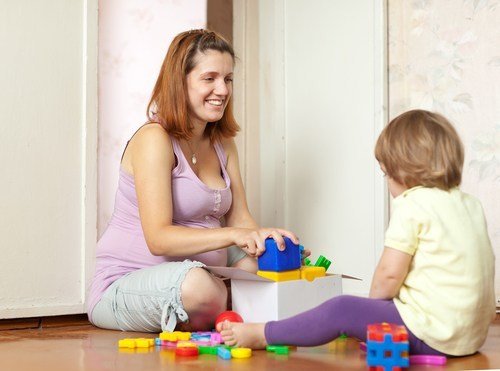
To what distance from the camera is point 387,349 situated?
4.24 feet

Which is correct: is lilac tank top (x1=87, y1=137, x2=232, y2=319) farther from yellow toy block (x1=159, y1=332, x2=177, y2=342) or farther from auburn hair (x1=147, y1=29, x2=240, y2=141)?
yellow toy block (x1=159, y1=332, x2=177, y2=342)

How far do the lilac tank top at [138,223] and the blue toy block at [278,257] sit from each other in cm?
30

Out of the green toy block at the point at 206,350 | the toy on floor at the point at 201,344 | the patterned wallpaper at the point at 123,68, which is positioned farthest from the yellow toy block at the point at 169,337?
the patterned wallpaper at the point at 123,68

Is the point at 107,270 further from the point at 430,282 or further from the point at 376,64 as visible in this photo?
the point at 376,64

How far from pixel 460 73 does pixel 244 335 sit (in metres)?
1.22

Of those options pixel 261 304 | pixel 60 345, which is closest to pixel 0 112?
pixel 60 345

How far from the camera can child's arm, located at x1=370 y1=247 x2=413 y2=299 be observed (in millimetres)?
1431

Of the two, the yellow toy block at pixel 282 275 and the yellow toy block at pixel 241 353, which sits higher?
the yellow toy block at pixel 282 275

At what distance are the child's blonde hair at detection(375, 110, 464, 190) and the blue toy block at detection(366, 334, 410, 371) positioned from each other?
330 millimetres

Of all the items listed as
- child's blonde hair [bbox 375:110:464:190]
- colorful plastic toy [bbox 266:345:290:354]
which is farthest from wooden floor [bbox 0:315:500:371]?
child's blonde hair [bbox 375:110:464:190]

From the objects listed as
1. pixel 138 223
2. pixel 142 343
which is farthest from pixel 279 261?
pixel 138 223

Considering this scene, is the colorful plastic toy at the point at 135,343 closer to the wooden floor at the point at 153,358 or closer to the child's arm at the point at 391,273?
the wooden floor at the point at 153,358

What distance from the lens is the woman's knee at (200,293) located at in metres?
1.76

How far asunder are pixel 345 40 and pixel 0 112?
1.18 m
